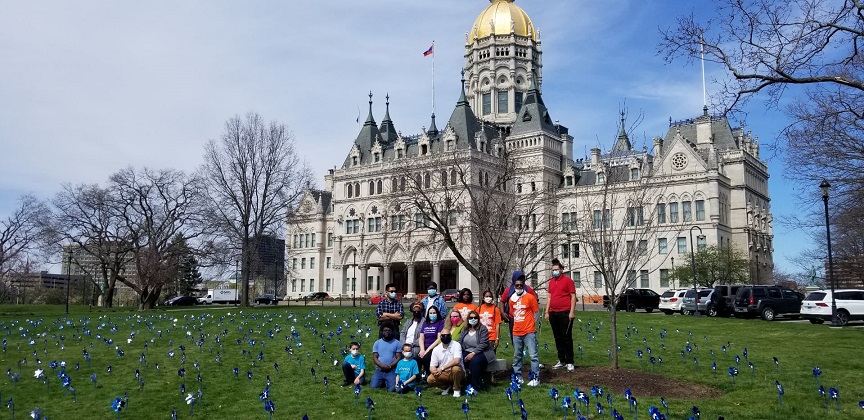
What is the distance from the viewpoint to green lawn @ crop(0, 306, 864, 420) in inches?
438

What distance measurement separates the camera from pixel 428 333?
43.4 feet

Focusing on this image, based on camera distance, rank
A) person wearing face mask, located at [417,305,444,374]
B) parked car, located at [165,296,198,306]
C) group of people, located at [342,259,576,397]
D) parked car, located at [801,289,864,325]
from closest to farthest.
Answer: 1. group of people, located at [342,259,576,397]
2. person wearing face mask, located at [417,305,444,374]
3. parked car, located at [801,289,864,325]
4. parked car, located at [165,296,198,306]

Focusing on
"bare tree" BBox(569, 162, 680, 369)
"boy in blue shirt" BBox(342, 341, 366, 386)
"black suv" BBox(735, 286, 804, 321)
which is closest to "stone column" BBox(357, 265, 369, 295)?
"black suv" BBox(735, 286, 804, 321)

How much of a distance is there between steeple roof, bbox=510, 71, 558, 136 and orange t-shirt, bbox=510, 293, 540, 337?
6083cm

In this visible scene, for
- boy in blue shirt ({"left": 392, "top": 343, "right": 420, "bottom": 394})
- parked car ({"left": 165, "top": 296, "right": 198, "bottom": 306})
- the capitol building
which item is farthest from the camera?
parked car ({"left": 165, "top": 296, "right": 198, "bottom": 306})

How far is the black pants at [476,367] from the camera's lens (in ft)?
40.3

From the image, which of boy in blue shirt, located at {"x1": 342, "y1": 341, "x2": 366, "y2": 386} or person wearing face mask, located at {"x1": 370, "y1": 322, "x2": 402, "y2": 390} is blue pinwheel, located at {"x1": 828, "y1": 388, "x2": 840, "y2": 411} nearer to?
person wearing face mask, located at {"x1": 370, "y1": 322, "x2": 402, "y2": 390}

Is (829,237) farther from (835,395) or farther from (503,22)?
(503,22)

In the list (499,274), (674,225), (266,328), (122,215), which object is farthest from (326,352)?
(674,225)

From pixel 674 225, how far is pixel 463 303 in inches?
2043

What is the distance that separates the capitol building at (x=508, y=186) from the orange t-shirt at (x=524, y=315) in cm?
3492

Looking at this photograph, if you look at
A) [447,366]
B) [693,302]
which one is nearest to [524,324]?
[447,366]

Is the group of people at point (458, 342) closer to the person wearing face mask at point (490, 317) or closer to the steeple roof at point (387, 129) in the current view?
the person wearing face mask at point (490, 317)

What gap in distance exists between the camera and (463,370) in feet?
39.6
